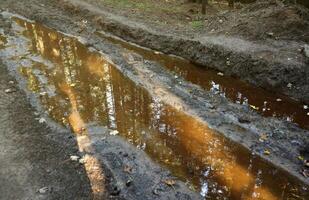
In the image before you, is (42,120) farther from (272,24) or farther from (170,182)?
(272,24)

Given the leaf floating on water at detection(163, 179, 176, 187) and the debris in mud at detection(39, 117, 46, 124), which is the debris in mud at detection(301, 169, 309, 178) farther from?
the debris in mud at detection(39, 117, 46, 124)

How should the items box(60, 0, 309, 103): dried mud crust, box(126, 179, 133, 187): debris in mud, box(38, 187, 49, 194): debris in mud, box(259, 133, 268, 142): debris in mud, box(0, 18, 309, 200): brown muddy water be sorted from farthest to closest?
box(60, 0, 309, 103): dried mud crust
box(259, 133, 268, 142): debris in mud
box(0, 18, 309, 200): brown muddy water
box(126, 179, 133, 187): debris in mud
box(38, 187, 49, 194): debris in mud

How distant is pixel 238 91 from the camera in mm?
10414

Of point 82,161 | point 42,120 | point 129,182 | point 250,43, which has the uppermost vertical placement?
point 250,43

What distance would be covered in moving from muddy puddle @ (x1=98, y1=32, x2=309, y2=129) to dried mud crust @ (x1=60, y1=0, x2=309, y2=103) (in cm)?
28

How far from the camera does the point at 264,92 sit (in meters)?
10.3

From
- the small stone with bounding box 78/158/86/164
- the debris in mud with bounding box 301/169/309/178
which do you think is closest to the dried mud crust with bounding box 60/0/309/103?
the debris in mud with bounding box 301/169/309/178

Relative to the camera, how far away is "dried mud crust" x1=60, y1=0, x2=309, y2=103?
10.6 meters

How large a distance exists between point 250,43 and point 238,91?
2.73m

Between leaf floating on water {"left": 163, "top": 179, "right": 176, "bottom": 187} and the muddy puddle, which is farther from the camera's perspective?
the muddy puddle

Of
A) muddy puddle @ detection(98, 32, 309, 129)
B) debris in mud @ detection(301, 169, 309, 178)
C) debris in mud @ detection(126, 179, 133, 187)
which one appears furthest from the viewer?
muddy puddle @ detection(98, 32, 309, 129)

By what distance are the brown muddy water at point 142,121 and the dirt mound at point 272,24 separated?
5039 mm

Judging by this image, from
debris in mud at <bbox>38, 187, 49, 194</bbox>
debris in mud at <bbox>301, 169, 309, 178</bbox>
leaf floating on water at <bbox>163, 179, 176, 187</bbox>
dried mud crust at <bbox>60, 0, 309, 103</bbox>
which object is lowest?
debris in mud at <bbox>301, 169, 309, 178</bbox>

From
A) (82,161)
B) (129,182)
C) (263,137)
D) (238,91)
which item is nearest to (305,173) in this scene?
(263,137)
